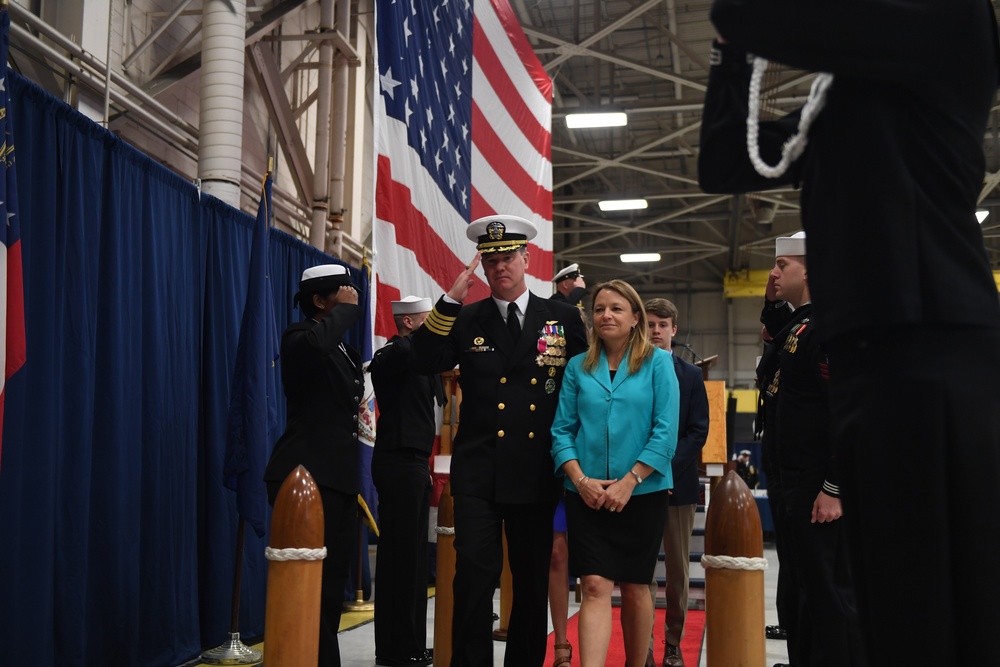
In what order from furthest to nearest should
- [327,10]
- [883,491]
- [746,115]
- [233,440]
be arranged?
[327,10] → [233,440] → [746,115] → [883,491]

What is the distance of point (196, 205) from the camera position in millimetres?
4531

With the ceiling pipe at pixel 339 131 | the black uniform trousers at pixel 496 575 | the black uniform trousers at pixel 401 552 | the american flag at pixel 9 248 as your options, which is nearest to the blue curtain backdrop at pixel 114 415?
the american flag at pixel 9 248

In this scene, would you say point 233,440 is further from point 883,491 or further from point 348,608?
point 883,491

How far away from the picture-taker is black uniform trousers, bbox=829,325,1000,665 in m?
1.08

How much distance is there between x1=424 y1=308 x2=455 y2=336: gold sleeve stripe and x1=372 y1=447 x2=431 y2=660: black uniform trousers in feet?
4.40

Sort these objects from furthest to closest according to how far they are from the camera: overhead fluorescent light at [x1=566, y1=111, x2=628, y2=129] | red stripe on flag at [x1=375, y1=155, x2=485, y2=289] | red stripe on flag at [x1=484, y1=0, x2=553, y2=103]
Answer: overhead fluorescent light at [x1=566, y1=111, x2=628, y2=129] < red stripe on flag at [x1=484, y1=0, x2=553, y2=103] < red stripe on flag at [x1=375, y1=155, x2=485, y2=289]

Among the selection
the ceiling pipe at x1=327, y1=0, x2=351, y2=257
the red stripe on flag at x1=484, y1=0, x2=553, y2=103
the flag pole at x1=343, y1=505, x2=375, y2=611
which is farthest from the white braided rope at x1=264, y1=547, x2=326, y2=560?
the ceiling pipe at x1=327, y1=0, x2=351, y2=257

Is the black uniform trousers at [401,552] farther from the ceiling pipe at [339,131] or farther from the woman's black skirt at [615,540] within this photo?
the ceiling pipe at [339,131]

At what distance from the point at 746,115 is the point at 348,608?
4810mm

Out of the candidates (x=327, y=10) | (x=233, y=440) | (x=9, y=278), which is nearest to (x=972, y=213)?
(x=9, y=278)

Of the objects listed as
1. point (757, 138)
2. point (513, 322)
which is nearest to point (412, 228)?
point (513, 322)

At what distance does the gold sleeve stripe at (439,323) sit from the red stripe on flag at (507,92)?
10.4 ft

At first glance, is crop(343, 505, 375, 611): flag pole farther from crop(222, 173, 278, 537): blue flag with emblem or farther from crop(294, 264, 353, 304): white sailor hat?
crop(294, 264, 353, 304): white sailor hat

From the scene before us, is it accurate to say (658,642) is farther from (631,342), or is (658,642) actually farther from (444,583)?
(631,342)
